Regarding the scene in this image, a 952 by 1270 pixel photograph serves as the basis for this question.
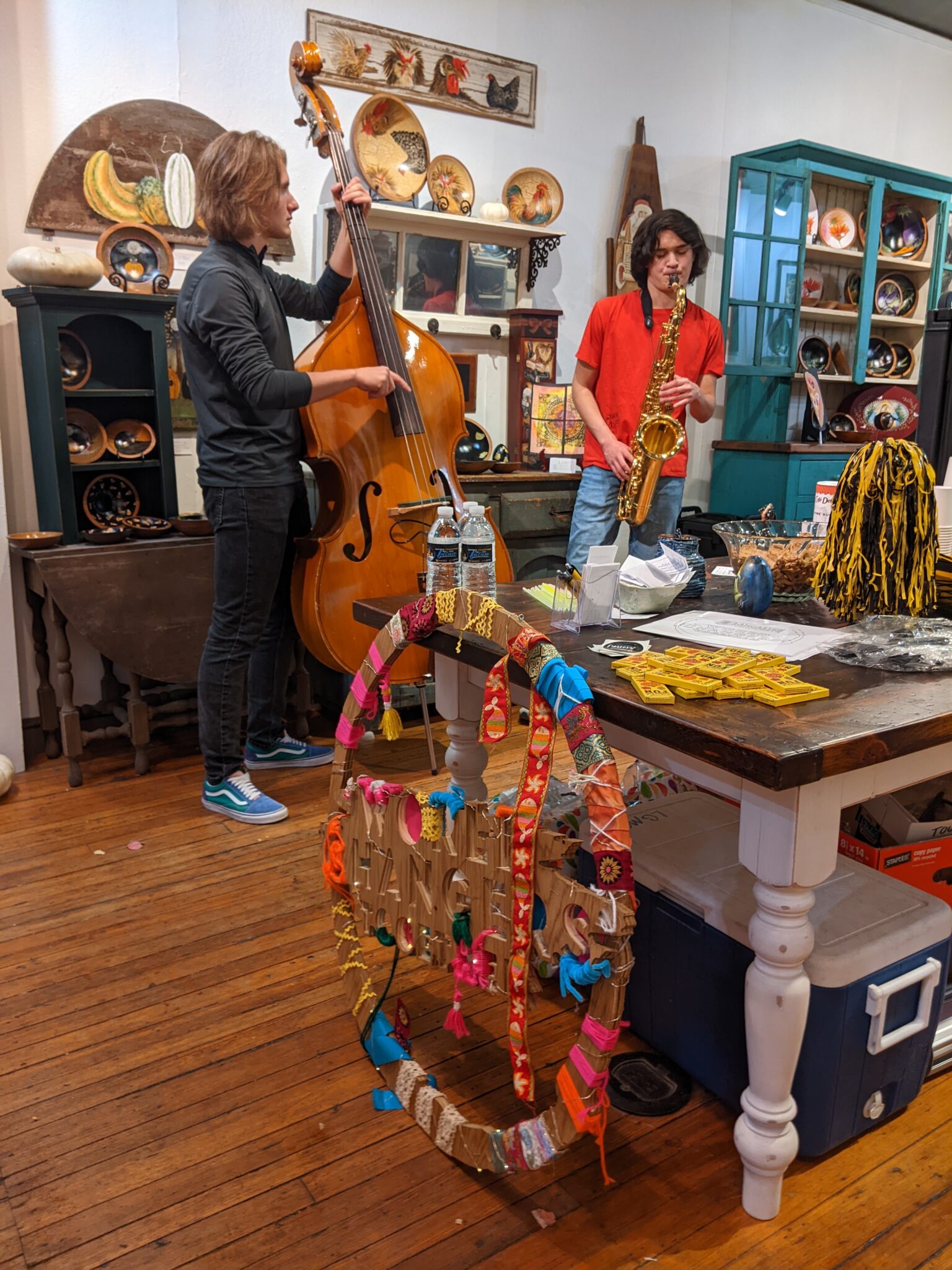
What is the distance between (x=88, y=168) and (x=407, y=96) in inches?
48.2

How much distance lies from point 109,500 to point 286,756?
3.28ft

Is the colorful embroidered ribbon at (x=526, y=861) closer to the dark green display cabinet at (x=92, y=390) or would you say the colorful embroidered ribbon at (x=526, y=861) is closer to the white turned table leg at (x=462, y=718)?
the white turned table leg at (x=462, y=718)

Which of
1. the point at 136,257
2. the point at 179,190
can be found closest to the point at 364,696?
the point at 136,257

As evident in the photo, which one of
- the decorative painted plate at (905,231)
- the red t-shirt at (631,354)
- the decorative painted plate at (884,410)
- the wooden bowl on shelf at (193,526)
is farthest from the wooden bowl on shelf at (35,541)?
the decorative painted plate at (905,231)

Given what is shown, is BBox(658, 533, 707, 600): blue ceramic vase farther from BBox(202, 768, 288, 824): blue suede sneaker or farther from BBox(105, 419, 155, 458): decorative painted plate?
BBox(105, 419, 155, 458): decorative painted plate

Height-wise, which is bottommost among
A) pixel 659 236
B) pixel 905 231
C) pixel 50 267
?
pixel 50 267

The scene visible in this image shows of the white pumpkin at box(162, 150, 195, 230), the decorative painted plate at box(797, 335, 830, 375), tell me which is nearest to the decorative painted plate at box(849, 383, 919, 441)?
the decorative painted plate at box(797, 335, 830, 375)

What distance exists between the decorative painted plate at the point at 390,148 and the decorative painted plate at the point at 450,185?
9 centimetres

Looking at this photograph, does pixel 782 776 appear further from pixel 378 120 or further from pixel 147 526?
pixel 378 120

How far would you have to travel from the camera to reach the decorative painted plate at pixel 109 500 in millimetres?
3064

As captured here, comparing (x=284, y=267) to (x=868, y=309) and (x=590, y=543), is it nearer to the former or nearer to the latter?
(x=590, y=543)

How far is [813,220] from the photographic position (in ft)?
15.5

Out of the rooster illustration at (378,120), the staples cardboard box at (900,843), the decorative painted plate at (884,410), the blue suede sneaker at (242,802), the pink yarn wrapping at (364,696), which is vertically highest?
the rooster illustration at (378,120)

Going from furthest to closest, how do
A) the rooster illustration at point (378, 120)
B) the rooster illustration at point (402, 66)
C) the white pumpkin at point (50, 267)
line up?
the rooster illustration at point (402, 66), the rooster illustration at point (378, 120), the white pumpkin at point (50, 267)
